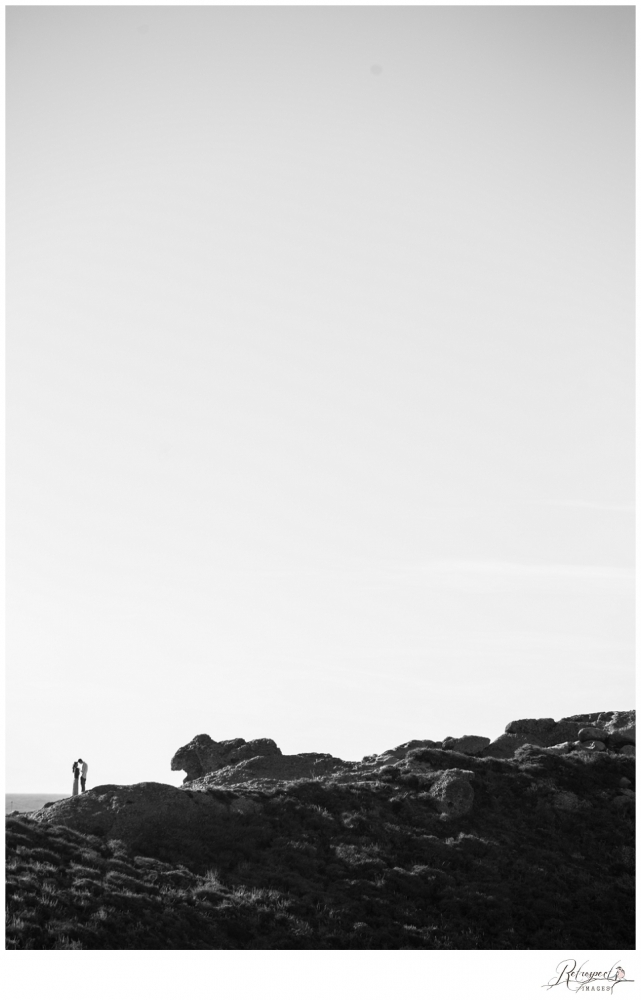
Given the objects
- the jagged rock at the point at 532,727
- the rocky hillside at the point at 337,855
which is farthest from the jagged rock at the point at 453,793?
the jagged rock at the point at 532,727

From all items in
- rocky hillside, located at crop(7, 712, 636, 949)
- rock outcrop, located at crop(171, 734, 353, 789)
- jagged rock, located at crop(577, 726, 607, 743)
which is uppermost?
jagged rock, located at crop(577, 726, 607, 743)

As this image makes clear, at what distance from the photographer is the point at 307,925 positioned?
77.3ft

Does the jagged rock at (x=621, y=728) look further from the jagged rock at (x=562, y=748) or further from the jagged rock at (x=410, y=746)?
the jagged rock at (x=410, y=746)

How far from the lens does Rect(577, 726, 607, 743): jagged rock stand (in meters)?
38.4

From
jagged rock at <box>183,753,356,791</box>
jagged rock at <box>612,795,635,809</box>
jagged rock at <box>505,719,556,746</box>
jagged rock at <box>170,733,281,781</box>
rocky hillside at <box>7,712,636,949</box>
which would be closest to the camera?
rocky hillside at <box>7,712,636,949</box>

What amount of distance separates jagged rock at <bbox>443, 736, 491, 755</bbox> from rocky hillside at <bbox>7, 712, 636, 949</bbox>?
1047 mm

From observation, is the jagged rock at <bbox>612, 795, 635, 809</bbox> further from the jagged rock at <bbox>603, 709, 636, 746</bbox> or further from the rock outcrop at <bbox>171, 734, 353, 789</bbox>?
the rock outcrop at <bbox>171, 734, 353, 789</bbox>

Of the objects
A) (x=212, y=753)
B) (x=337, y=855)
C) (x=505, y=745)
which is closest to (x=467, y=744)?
(x=505, y=745)

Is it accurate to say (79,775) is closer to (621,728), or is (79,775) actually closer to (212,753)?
(212,753)

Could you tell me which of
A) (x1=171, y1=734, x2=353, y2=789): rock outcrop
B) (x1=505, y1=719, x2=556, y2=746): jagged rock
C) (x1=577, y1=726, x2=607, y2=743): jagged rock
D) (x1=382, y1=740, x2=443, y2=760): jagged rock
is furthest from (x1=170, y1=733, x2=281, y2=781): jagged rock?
(x1=577, y1=726, x2=607, y2=743): jagged rock
